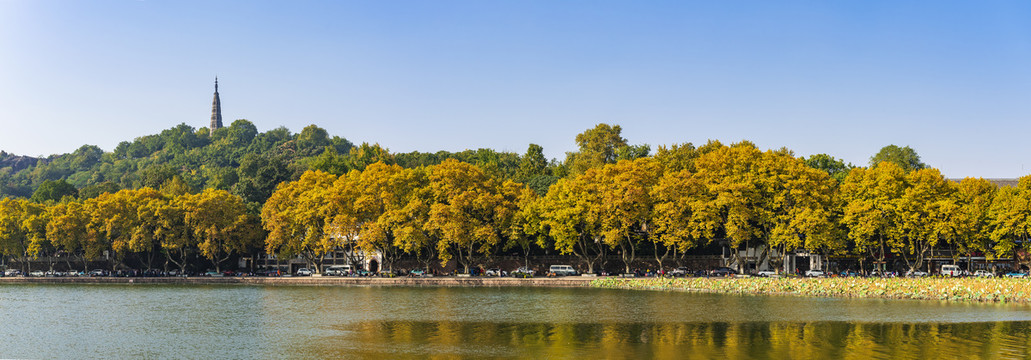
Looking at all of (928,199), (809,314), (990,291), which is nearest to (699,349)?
(809,314)

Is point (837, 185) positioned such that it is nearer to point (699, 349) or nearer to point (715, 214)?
point (715, 214)

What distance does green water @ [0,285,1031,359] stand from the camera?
3509 cm

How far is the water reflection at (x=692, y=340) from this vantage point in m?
33.8

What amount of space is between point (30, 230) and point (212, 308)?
56365mm

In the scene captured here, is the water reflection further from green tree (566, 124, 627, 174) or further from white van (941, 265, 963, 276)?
green tree (566, 124, 627, 174)

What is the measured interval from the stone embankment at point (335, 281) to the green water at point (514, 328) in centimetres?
1695

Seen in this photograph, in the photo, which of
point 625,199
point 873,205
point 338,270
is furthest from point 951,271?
point 338,270

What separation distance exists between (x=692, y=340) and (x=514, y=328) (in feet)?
31.3

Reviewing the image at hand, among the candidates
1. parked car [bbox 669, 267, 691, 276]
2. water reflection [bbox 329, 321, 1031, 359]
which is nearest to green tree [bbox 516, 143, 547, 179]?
parked car [bbox 669, 267, 691, 276]

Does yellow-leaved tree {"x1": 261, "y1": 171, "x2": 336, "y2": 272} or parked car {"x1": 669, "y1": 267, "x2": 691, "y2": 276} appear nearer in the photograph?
parked car {"x1": 669, "y1": 267, "x2": 691, "y2": 276}

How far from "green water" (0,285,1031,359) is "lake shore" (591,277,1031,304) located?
457cm

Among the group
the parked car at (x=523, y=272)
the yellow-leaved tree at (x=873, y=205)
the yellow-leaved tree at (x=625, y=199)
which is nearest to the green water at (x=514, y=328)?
the yellow-leaved tree at (x=625, y=199)

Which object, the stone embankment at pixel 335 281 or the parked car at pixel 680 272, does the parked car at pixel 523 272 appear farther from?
the parked car at pixel 680 272

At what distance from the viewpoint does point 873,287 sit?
6488 cm
